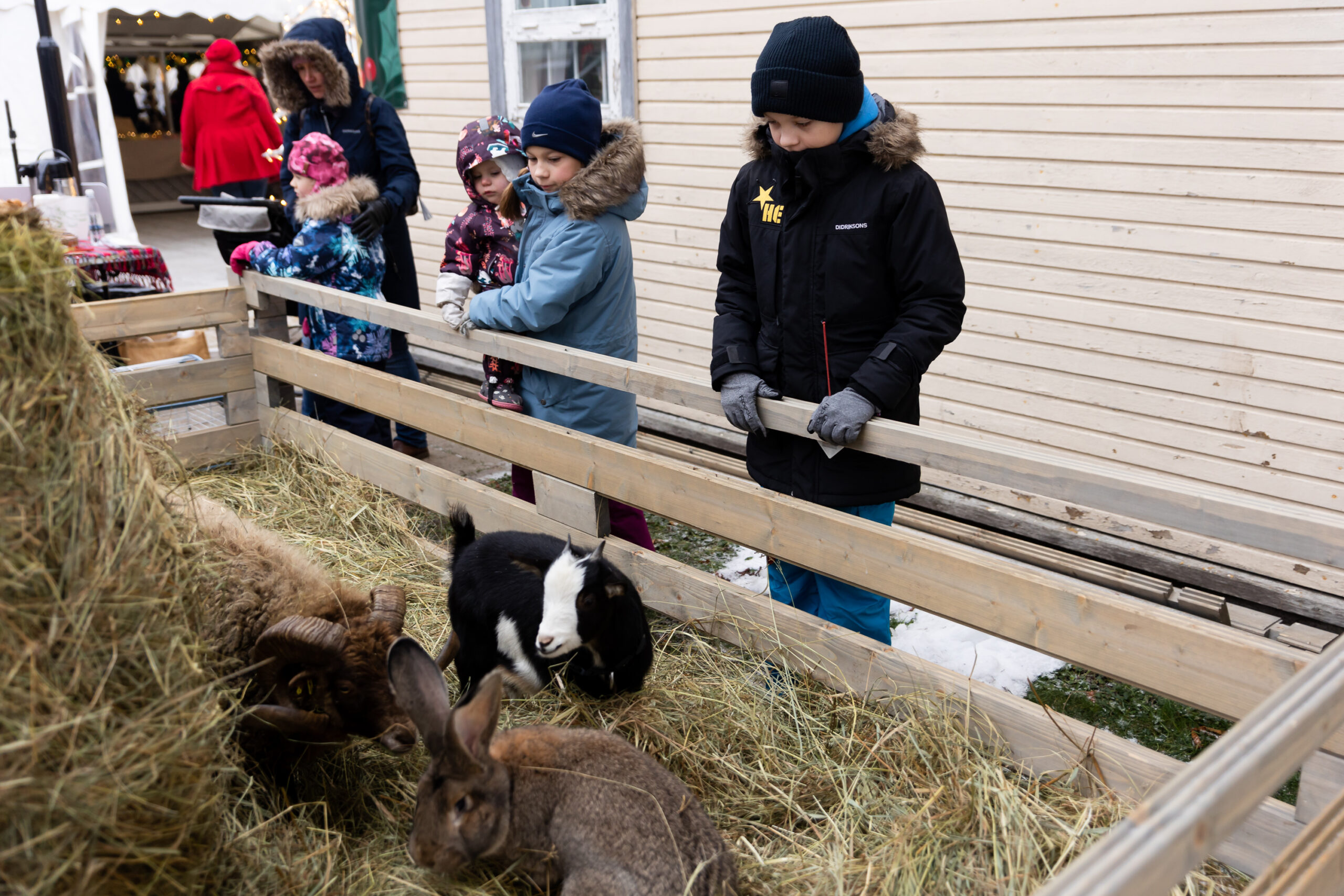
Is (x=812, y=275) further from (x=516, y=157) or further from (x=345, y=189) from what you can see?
(x=345, y=189)

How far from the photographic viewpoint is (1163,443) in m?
4.95

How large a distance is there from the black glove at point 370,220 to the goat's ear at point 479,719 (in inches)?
154

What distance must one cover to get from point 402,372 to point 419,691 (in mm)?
4100

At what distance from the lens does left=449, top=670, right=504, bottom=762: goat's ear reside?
2.30 m

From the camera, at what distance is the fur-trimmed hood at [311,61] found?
19.1 ft

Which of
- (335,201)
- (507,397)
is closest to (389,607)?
(507,397)

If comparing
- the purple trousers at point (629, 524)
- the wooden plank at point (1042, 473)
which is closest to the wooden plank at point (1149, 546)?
the wooden plank at point (1042, 473)

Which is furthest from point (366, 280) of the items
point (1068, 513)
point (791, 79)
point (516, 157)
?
point (1068, 513)

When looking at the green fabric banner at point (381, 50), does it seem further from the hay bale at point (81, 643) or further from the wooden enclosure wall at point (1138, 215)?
the hay bale at point (81, 643)

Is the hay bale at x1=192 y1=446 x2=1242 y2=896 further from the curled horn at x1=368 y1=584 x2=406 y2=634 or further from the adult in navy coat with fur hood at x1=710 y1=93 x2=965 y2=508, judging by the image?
the adult in navy coat with fur hood at x1=710 y1=93 x2=965 y2=508

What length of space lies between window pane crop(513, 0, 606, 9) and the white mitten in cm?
318

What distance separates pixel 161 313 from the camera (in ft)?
17.8

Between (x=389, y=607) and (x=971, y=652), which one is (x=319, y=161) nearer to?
(x=389, y=607)

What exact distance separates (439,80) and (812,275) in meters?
6.00
